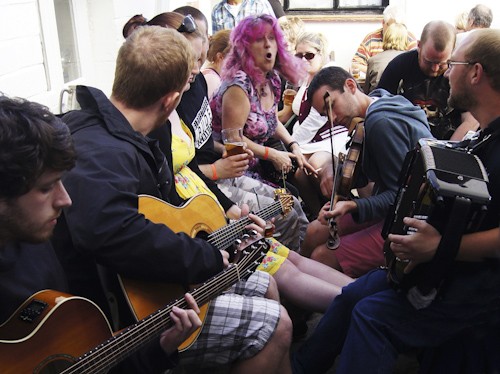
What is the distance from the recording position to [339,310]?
104 inches

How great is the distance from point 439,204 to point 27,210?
127 centimetres

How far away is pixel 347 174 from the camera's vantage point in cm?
303

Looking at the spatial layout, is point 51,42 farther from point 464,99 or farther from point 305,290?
point 464,99

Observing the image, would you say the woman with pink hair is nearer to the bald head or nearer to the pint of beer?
the pint of beer

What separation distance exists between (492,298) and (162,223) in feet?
3.96

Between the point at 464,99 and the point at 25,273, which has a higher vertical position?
the point at 464,99

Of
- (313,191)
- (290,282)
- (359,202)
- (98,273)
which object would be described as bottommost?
(313,191)

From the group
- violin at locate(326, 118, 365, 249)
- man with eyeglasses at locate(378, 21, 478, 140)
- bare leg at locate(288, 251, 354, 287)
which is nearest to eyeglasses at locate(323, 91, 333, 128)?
violin at locate(326, 118, 365, 249)

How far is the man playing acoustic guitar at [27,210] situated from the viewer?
1.40m

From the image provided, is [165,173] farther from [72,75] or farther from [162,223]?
[72,75]

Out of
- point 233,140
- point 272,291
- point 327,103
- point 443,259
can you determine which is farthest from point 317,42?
point 443,259

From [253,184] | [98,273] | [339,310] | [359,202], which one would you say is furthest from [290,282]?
[98,273]

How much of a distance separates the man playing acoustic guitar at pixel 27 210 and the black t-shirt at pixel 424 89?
10.5 feet

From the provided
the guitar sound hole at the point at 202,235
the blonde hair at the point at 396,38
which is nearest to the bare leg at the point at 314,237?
the guitar sound hole at the point at 202,235
